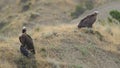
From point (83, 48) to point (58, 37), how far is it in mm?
1363

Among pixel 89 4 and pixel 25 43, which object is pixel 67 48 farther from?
pixel 89 4

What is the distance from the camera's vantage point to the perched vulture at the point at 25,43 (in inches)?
761

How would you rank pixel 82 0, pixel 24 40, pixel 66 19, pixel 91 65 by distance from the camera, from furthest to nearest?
1. pixel 82 0
2. pixel 66 19
3. pixel 91 65
4. pixel 24 40

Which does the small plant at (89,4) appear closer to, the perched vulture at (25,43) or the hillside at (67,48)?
the hillside at (67,48)

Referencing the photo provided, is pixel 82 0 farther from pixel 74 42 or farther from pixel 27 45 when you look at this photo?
pixel 27 45

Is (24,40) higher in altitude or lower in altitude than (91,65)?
higher

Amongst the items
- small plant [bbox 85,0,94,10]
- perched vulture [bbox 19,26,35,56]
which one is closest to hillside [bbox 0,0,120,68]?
perched vulture [bbox 19,26,35,56]

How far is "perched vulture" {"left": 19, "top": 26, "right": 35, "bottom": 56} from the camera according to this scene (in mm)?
19328

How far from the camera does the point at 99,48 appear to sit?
2448 centimetres

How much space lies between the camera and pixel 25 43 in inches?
765

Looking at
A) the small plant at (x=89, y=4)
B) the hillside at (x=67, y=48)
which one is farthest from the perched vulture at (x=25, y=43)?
the small plant at (x=89, y=4)

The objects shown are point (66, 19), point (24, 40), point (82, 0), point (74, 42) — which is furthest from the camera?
point (82, 0)

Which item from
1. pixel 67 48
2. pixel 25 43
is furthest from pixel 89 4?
pixel 25 43

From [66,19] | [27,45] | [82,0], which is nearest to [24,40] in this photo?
[27,45]
